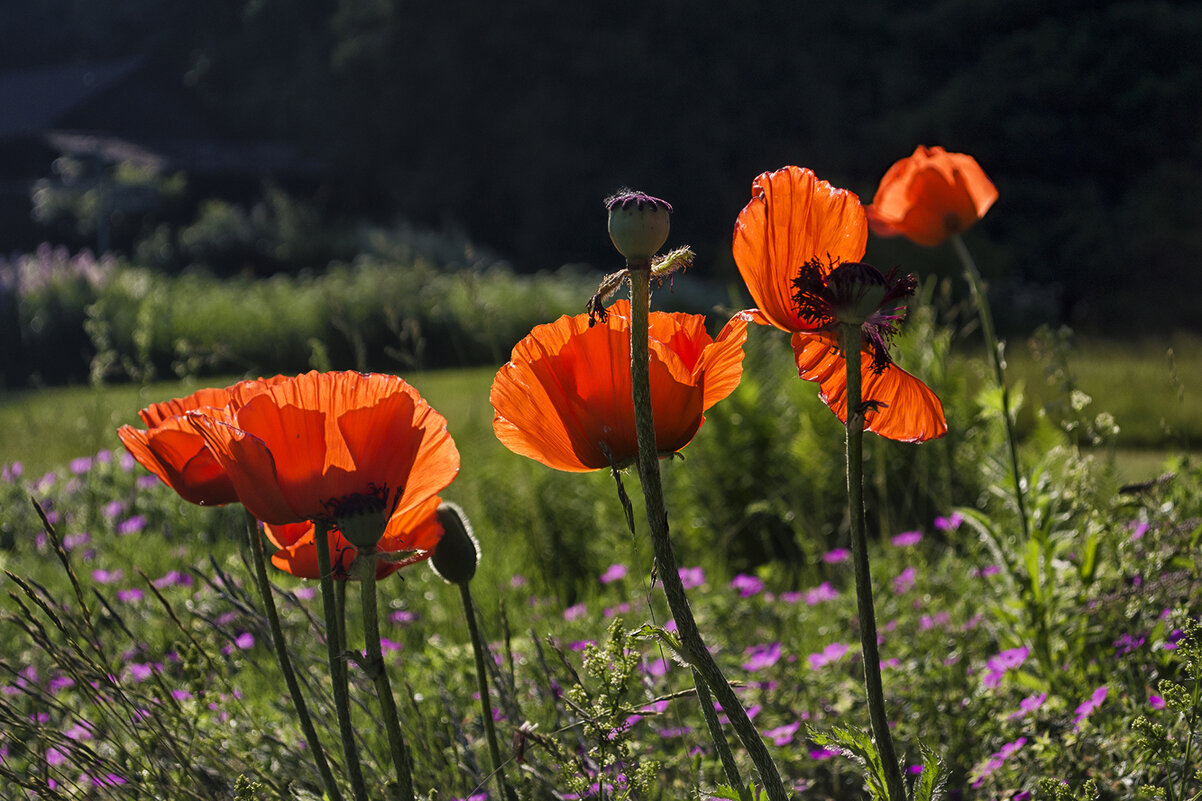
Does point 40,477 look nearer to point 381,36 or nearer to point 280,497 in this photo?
point 280,497

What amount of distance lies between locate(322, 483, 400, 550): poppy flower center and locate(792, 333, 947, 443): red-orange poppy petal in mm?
405

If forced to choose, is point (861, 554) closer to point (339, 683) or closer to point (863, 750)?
point (863, 750)

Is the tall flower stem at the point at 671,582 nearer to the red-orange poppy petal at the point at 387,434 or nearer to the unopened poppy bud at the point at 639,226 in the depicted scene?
the unopened poppy bud at the point at 639,226

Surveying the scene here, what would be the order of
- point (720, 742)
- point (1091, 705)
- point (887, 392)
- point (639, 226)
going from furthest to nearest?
point (1091, 705) < point (887, 392) < point (720, 742) < point (639, 226)

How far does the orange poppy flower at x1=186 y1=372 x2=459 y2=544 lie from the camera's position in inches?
36.4

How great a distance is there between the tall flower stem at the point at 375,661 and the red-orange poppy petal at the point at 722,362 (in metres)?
0.33

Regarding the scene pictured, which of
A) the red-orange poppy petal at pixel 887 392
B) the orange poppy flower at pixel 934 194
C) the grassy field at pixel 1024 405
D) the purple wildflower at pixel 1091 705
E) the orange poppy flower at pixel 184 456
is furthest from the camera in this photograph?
the grassy field at pixel 1024 405

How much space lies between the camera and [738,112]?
18.2 meters

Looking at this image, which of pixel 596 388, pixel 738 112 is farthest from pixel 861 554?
pixel 738 112

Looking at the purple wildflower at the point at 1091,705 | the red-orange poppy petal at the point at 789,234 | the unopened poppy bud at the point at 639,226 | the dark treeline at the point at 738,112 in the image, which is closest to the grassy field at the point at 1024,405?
the purple wildflower at the point at 1091,705

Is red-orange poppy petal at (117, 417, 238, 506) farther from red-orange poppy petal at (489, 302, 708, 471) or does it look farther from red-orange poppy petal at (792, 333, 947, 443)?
red-orange poppy petal at (792, 333, 947, 443)

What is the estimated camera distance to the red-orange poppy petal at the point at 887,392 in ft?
3.23

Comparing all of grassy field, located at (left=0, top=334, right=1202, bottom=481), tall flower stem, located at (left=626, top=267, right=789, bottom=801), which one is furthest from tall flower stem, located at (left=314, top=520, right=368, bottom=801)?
grassy field, located at (left=0, top=334, right=1202, bottom=481)

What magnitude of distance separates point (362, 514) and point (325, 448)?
0.07 meters
